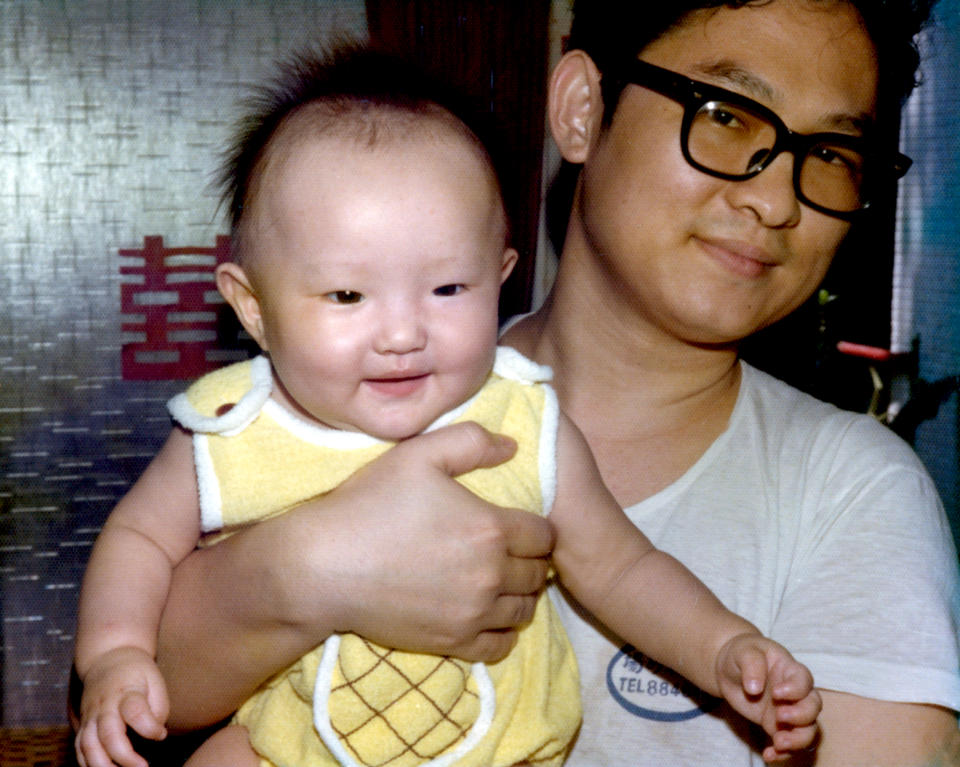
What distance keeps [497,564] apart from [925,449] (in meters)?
1.27

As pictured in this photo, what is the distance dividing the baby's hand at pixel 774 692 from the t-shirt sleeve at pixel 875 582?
0.10 meters

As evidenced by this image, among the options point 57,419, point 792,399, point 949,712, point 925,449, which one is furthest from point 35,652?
point 925,449

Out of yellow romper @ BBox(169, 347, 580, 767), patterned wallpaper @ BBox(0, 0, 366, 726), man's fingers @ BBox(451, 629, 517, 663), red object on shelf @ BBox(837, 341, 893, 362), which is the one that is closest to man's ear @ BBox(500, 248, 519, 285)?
yellow romper @ BBox(169, 347, 580, 767)

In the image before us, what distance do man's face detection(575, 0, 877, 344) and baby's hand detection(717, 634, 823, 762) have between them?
1.30ft

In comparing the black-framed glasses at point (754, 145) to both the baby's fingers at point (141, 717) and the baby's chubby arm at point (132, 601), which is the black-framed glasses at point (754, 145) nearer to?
the baby's chubby arm at point (132, 601)

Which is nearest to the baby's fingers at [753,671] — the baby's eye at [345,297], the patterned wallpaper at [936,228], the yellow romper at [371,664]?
the yellow romper at [371,664]

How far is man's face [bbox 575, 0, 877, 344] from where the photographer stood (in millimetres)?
1004

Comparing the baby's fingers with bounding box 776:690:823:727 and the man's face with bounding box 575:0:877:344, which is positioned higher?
the man's face with bounding box 575:0:877:344

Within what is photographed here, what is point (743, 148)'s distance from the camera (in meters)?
1.03

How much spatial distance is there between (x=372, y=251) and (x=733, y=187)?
0.44 meters

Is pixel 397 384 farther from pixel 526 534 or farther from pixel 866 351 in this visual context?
pixel 866 351

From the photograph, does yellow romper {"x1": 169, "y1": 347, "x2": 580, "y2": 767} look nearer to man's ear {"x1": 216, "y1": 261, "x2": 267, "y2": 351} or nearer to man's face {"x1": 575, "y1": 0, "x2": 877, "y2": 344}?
man's ear {"x1": 216, "y1": 261, "x2": 267, "y2": 351}

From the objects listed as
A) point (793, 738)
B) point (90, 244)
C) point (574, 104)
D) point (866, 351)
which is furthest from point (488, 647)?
point (866, 351)

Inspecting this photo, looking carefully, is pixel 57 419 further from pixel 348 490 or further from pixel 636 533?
pixel 636 533
